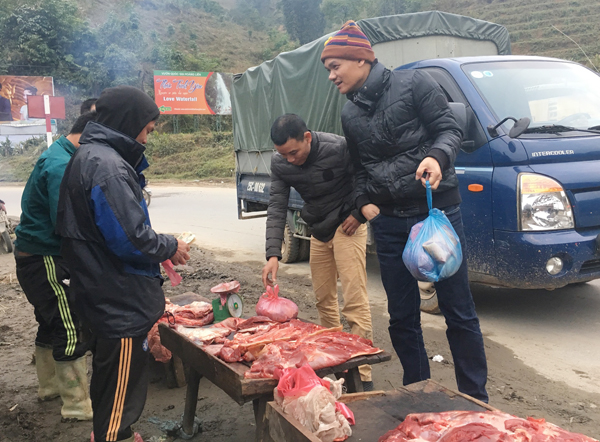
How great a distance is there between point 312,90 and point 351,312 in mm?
4266

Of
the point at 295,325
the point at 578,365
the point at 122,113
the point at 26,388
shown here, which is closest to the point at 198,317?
the point at 295,325

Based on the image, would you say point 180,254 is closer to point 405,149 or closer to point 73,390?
point 405,149

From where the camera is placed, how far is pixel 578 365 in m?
4.14

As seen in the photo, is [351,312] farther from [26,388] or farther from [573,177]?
[26,388]

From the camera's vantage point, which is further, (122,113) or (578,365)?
(578,365)

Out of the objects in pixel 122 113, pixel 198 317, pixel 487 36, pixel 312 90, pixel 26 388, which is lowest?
pixel 26 388

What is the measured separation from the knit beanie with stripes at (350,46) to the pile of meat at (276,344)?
1678 millimetres

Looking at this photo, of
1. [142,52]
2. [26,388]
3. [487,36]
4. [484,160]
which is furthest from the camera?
[142,52]

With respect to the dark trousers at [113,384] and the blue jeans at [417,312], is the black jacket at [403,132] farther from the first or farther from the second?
the dark trousers at [113,384]

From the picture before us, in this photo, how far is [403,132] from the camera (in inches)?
118

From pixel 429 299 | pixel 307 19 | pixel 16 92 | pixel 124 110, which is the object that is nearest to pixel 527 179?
pixel 429 299

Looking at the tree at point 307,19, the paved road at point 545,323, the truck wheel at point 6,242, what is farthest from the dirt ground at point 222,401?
the tree at point 307,19

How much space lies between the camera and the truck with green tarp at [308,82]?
22.0ft

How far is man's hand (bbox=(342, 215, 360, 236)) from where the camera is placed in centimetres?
371
